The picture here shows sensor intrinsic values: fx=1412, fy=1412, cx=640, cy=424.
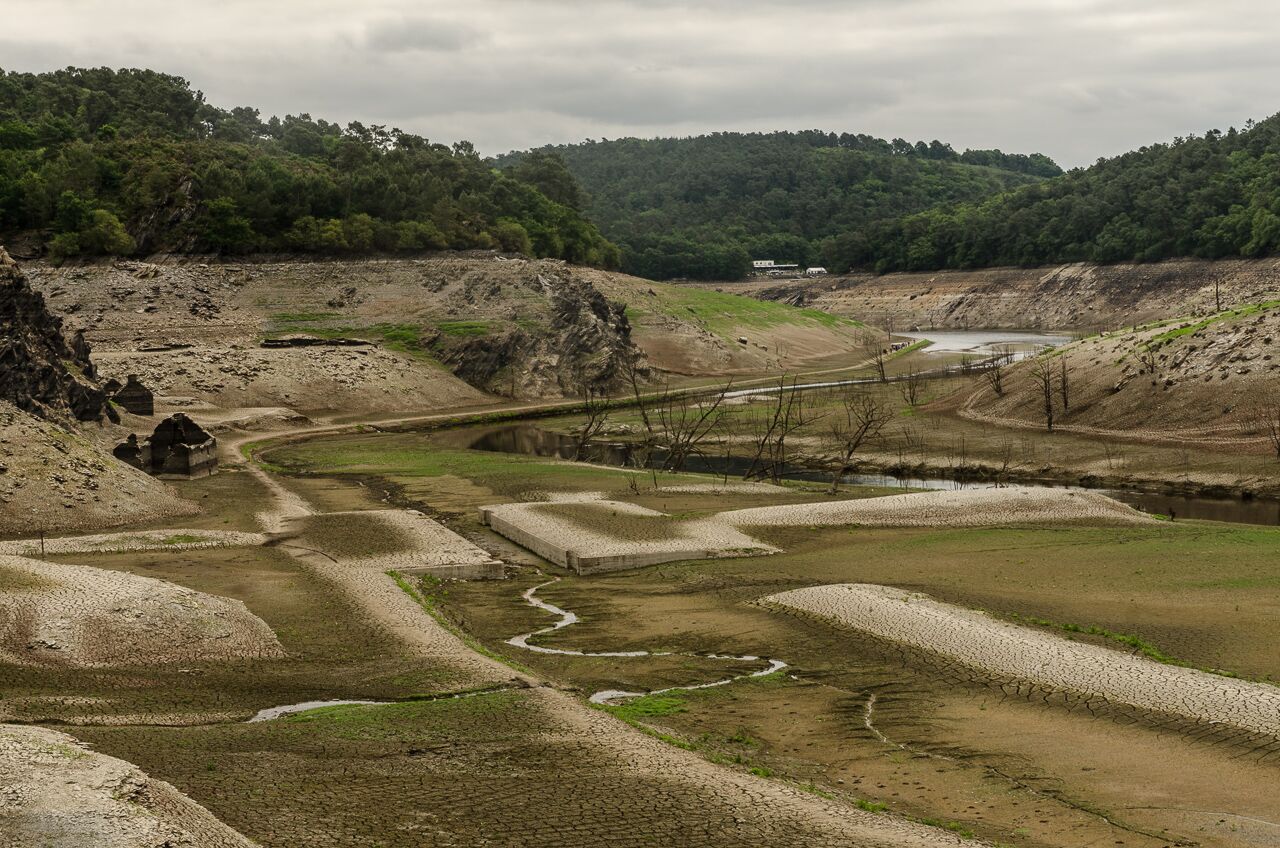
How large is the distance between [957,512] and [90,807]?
34712 mm

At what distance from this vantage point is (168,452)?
197 feet

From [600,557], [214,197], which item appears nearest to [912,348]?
[214,197]

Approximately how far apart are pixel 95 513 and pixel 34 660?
19725 mm

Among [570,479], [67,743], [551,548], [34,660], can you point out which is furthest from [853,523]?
[67,743]

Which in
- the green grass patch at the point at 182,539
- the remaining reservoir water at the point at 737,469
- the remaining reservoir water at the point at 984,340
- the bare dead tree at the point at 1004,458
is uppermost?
the remaining reservoir water at the point at 984,340

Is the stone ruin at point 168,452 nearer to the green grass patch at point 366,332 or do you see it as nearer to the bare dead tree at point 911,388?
the bare dead tree at point 911,388

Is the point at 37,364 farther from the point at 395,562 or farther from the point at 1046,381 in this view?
the point at 1046,381

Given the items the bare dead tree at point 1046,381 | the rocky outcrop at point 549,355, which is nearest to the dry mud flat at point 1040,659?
the bare dead tree at point 1046,381

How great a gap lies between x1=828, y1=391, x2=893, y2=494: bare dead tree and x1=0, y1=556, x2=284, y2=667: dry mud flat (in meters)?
34.5

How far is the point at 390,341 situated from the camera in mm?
114000

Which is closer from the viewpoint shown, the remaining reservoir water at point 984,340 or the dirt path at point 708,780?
the dirt path at point 708,780

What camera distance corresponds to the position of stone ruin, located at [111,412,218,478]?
58.9 meters

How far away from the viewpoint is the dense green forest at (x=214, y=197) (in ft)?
399

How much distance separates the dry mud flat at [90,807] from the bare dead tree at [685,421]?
48.1 m
